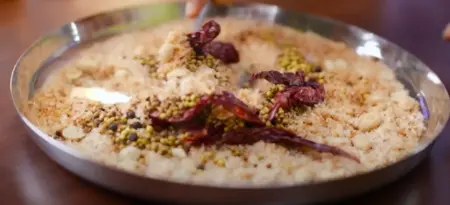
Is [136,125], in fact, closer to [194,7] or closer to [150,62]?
[150,62]

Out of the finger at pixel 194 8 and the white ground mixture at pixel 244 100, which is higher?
the finger at pixel 194 8

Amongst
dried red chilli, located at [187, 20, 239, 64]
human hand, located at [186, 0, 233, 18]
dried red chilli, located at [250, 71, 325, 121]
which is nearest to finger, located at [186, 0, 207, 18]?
human hand, located at [186, 0, 233, 18]

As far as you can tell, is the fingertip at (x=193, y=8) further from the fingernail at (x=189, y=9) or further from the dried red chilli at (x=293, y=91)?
the dried red chilli at (x=293, y=91)

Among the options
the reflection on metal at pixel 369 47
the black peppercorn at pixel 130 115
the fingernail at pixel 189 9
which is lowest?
the reflection on metal at pixel 369 47

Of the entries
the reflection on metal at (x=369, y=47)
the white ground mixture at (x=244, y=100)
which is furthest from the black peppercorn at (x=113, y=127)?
the reflection on metal at (x=369, y=47)

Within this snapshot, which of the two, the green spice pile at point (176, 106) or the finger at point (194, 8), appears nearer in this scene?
the green spice pile at point (176, 106)

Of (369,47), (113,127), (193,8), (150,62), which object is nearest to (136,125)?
(113,127)
